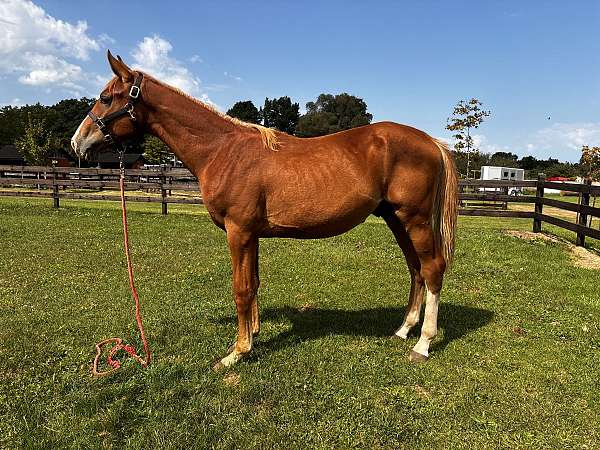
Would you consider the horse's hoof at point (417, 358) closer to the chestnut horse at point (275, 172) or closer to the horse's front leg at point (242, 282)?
the chestnut horse at point (275, 172)

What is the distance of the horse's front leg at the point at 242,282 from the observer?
3.88 m

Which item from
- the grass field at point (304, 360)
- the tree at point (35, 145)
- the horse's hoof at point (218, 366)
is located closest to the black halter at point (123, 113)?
the grass field at point (304, 360)

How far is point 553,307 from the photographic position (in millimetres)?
5758

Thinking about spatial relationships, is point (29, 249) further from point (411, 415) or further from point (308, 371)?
point (411, 415)

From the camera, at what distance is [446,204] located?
4.31m

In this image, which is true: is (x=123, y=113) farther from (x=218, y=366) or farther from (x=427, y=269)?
(x=427, y=269)

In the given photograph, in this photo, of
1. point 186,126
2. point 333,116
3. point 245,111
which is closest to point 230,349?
point 186,126

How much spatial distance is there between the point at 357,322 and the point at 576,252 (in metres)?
6.99

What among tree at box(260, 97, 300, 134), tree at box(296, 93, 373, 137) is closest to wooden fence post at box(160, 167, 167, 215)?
tree at box(296, 93, 373, 137)

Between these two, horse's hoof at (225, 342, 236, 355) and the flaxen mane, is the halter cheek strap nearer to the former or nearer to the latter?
the flaxen mane

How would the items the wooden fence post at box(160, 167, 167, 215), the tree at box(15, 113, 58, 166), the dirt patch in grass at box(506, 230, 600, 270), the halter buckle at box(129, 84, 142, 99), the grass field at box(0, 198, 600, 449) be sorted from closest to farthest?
the grass field at box(0, 198, 600, 449), the halter buckle at box(129, 84, 142, 99), the dirt patch in grass at box(506, 230, 600, 270), the wooden fence post at box(160, 167, 167, 215), the tree at box(15, 113, 58, 166)

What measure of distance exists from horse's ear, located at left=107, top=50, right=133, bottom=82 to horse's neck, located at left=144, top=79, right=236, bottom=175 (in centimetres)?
19

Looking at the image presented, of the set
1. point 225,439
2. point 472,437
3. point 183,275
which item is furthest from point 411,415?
point 183,275

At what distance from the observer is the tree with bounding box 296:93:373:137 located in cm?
8469
